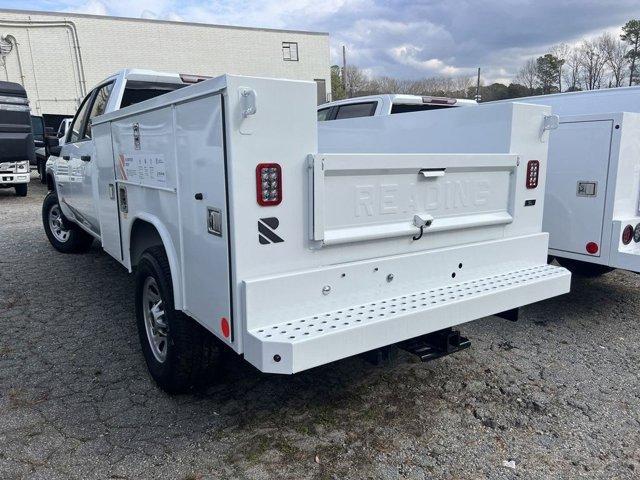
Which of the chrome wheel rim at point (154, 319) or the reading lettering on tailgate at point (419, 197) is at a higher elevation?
the reading lettering on tailgate at point (419, 197)

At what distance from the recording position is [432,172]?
116 inches

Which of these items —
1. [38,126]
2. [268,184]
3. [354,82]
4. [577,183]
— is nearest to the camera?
[268,184]

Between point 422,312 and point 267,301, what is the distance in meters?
0.80

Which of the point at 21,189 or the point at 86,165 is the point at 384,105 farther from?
the point at 21,189

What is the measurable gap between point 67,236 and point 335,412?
5238 mm

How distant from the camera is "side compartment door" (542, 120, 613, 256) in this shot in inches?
171

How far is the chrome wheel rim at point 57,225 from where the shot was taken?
277 inches

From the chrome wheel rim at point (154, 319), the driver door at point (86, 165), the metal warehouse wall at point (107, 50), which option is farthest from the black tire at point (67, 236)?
the metal warehouse wall at point (107, 50)

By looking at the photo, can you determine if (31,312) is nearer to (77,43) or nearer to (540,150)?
(540,150)

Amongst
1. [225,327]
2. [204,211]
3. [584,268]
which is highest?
[204,211]

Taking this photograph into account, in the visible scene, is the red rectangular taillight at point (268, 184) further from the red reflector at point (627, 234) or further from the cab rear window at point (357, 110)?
the cab rear window at point (357, 110)

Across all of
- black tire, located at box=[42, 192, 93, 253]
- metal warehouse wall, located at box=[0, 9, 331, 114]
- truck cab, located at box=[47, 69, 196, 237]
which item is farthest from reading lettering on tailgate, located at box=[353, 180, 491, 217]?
metal warehouse wall, located at box=[0, 9, 331, 114]

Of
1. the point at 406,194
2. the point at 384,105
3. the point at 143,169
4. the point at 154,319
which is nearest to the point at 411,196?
the point at 406,194

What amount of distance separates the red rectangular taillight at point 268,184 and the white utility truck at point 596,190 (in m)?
3.12
